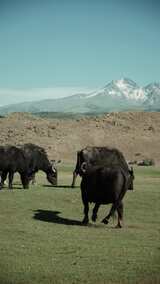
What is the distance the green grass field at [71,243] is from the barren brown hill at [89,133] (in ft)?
147

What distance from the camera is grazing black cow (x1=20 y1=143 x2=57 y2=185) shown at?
Answer: 3112cm

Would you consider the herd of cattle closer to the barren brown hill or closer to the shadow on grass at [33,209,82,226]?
the shadow on grass at [33,209,82,226]

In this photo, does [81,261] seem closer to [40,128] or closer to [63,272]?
[63,272]

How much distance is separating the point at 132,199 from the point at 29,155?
7.81m

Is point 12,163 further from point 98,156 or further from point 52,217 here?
point 52,217

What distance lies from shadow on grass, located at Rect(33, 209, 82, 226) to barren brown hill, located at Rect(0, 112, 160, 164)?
151ft

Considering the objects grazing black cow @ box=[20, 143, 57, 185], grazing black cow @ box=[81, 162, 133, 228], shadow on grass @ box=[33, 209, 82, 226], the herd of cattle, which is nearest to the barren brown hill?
grazing black cow @ box=[20, 143, 57, 185]

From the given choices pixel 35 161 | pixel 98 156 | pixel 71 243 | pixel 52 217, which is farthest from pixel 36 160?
pixel 71 243

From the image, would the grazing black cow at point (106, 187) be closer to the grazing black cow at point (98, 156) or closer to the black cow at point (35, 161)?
the grazing black cow at point (98, 156)

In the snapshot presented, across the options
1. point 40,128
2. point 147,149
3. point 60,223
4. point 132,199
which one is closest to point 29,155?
point 132,199

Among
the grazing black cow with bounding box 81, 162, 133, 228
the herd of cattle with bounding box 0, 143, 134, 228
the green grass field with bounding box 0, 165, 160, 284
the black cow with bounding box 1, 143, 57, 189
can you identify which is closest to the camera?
the green grass field with bounding box 0, 165, 160, 284

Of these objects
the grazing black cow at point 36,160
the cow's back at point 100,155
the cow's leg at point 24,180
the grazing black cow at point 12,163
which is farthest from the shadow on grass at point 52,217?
the grazing black cow at point 36,160

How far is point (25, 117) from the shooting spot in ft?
320

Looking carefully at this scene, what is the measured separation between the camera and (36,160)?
104 ft
